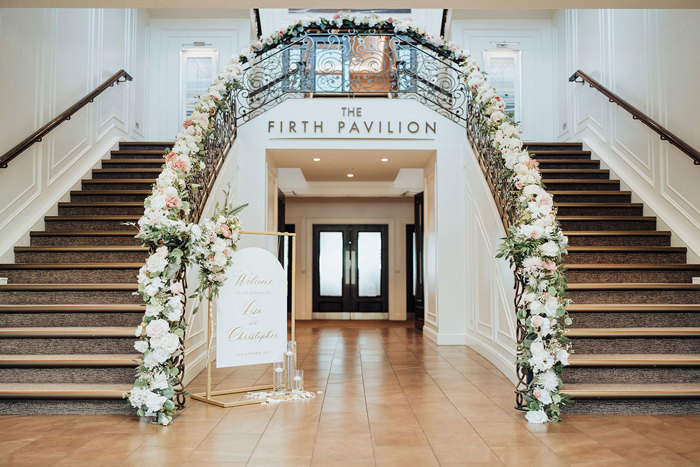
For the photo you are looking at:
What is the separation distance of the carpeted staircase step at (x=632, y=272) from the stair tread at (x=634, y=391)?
54.0 inches

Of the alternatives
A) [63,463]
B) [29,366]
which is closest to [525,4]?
[63,463]

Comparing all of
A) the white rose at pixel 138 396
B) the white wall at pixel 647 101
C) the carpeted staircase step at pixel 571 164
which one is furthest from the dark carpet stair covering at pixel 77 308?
the white wall at pixel 647 101

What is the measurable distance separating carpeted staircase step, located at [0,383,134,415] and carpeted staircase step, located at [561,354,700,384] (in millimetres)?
3292

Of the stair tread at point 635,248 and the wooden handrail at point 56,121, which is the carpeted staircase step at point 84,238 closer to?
the wooden handrail at point 56,121

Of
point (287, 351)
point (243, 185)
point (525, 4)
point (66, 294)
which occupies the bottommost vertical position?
point (287, 351)

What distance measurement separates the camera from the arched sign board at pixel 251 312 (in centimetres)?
427

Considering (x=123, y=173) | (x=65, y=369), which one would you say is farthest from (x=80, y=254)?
(x=123, y=173)

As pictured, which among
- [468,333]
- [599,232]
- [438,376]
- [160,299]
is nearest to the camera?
[160,299]

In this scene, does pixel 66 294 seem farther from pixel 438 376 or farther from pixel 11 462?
pixel 438 376

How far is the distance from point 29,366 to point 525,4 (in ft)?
15.1

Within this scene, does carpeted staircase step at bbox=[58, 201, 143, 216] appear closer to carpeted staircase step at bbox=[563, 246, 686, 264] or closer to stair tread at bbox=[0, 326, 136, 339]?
stair tread at bbox=[0, 326, 136, 339]

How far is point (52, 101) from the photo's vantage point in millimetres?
6160

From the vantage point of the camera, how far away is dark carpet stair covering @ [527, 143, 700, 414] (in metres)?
3.84

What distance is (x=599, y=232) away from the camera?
5.65 m
